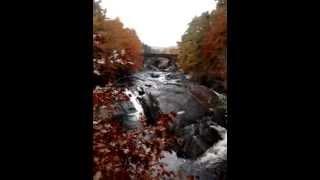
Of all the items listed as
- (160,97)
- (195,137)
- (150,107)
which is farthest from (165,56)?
(195,137)

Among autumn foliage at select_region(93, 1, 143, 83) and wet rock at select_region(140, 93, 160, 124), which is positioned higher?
autumn foliage at select_region(93, 1, 143, 83)

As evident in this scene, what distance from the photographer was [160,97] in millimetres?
2605

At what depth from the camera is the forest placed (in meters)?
2.50

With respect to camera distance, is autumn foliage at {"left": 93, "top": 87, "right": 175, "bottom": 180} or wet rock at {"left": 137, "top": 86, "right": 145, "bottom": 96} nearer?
autumn foliage at {"left": 93, "top": 87, "right": 175, "bottom": 180}

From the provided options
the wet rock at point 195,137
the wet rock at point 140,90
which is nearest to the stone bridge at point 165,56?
the wet rock at point 140,90

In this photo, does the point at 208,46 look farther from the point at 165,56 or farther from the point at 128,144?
the point at 128,144

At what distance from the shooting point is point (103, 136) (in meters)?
2.44

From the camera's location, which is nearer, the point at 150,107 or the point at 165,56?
the point at 165,56

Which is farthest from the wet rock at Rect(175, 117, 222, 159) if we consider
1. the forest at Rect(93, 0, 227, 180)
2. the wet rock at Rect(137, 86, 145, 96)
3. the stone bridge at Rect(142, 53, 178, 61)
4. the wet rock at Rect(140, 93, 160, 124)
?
the stone bridge at Rect(142, 53, 178, 61)

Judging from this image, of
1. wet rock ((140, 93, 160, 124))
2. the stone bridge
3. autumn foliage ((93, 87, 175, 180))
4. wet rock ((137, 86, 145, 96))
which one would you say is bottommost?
autumn foliage ((93, 87, 175, 180))

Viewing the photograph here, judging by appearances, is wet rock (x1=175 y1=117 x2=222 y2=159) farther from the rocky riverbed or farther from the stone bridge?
the stone bridge
